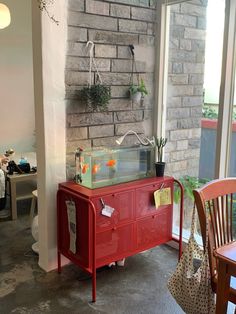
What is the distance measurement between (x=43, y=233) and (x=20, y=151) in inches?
110

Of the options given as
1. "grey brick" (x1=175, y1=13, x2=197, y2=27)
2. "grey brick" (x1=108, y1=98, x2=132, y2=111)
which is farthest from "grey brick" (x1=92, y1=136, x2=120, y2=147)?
"grey brick" (x1=175, y1=13, x2=197, y2=27)

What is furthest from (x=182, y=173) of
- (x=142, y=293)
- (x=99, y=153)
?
(x=142, y=293)

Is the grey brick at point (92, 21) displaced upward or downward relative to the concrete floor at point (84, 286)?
upward

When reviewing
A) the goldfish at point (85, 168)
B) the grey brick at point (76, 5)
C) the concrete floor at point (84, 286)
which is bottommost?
the concrete floor at point (84, 286)

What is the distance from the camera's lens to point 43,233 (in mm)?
2693

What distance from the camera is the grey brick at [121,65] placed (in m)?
2.79

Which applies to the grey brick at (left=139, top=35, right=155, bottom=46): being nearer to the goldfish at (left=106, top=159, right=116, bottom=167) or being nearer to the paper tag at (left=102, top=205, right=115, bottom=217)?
the goldfish at (left=106, top=159, right=116, bottom=167)

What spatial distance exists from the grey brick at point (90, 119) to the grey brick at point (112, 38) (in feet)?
1.75

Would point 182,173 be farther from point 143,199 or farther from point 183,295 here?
point 183,295

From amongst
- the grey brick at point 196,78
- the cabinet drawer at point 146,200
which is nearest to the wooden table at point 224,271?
the cabinet drawer at point 146,200

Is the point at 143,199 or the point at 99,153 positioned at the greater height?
the point at 99,153

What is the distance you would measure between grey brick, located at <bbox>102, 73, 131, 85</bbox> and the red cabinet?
0.79m

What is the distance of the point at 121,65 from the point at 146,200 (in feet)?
3.46

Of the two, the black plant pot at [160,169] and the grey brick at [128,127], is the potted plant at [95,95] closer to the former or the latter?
the grey brick at [128,127]
